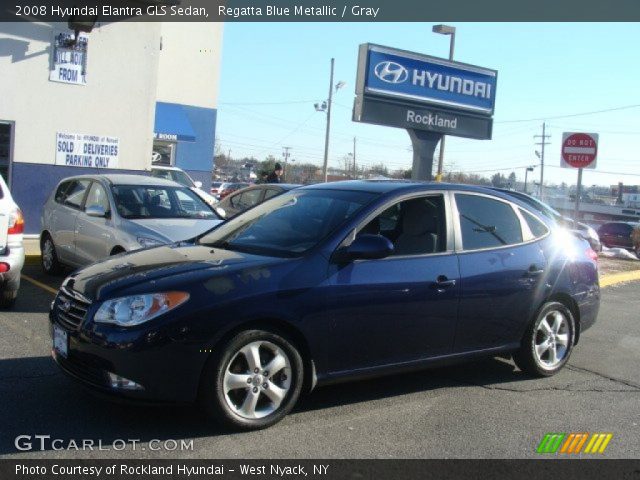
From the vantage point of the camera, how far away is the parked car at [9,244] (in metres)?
6.99

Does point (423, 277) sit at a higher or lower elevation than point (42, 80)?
lower

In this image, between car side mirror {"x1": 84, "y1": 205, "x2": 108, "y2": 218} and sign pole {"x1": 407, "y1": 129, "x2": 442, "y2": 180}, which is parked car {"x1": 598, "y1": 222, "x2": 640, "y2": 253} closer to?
sign pole {"x1": 407, "y1": 129, "x2": 442, "y2": 180}

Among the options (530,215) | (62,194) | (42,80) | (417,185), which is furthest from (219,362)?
(42,80)

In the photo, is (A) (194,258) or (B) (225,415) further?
(A) (194,258)

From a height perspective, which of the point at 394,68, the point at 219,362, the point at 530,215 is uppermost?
the point at 394,68

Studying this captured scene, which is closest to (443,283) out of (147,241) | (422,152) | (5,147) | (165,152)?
(147,241)

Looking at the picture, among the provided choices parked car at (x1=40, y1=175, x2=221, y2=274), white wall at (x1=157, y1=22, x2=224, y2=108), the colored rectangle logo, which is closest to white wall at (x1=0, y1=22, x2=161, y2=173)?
parked car at (x1=40, y1=175, x2=221, y2=274)

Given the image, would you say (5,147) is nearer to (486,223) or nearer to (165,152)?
(486,223)

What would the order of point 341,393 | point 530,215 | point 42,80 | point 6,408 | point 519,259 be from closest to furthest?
point 6,408 < point 341,393 < point 519,259 < point 530,215 < point 42,80

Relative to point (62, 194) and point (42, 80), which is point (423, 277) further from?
point (42, 80)

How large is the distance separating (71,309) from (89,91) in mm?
10034

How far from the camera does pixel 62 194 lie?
398 inches

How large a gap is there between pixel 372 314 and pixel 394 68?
9870mm

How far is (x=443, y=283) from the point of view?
17.3ft
